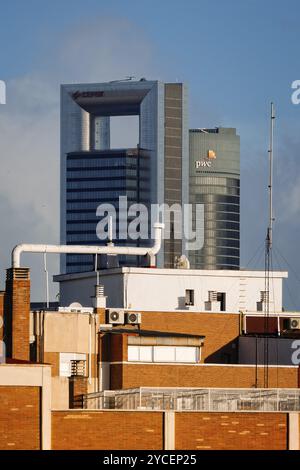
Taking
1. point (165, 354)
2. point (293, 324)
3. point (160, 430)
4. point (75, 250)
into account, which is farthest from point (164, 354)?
point (160, 430)

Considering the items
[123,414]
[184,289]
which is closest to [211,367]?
[184,289]

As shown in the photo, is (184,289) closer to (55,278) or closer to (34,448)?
(55,278)

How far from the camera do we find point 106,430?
67.1 meters

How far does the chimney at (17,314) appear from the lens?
91875mm

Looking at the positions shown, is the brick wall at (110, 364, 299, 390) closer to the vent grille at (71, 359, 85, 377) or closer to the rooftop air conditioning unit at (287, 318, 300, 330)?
the vent grille at (71, 359, 85, 377)

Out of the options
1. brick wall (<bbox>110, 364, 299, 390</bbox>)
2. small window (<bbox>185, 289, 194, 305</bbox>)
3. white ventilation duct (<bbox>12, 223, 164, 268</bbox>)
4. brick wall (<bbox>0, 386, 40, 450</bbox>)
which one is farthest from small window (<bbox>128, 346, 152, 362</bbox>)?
brick wall (<bbox>0, 386, 40, 450</bbox>)

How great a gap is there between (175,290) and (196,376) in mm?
20709

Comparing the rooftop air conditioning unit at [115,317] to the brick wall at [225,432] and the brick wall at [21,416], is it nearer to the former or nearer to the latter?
the brick wall at [225,432]

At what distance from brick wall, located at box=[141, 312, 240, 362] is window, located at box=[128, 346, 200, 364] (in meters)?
7.31

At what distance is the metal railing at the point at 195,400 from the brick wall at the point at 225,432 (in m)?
3.02

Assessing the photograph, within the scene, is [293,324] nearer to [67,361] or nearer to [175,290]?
[175,290]
